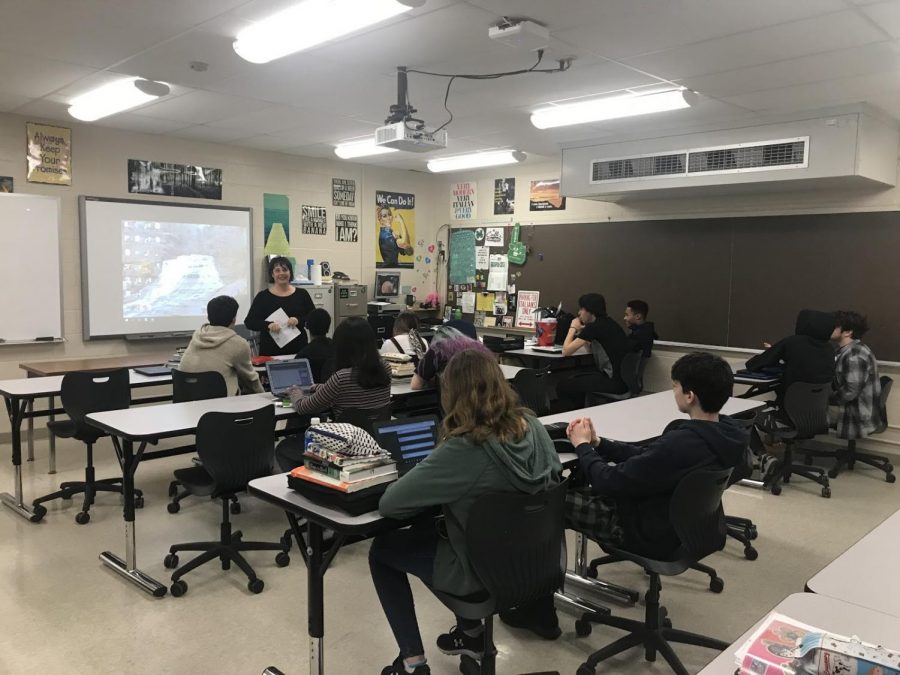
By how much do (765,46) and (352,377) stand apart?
2.78m

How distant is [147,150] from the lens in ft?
21.0

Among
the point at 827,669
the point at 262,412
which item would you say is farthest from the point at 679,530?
the point at 262,412

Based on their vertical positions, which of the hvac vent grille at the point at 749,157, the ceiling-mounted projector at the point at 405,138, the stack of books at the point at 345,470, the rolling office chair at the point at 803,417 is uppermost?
the hvac vent grille at the point at 749,157

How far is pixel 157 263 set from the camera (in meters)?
6.58

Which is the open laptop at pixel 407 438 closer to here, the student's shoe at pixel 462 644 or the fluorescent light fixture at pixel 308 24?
the student's shoe at pixel 462 644

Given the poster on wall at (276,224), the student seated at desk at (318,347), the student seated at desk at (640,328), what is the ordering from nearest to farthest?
the student seated at desk at (318,347), the student seated at desk at (640,328), the poster on wall at (276,224)

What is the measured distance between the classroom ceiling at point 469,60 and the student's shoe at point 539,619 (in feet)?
8.67

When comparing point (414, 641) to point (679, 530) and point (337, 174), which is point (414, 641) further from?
point (337, 174)

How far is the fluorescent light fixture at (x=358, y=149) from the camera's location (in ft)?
21.6

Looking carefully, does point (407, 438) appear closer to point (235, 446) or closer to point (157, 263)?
point (235, 446)

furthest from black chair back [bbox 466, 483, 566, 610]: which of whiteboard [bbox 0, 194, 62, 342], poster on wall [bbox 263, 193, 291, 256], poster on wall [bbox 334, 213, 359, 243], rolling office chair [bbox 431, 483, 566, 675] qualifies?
poster on wall [bbox 334, 213, 359, 243]

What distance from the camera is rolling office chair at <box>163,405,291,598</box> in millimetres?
3145

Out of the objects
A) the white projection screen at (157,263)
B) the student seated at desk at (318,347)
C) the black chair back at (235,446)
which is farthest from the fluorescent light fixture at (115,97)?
the black chair back at (235,446)

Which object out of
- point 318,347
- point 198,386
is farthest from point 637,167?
point 198,386
